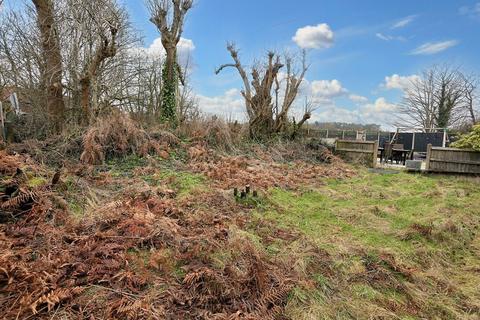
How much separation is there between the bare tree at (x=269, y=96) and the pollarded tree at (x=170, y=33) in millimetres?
2934

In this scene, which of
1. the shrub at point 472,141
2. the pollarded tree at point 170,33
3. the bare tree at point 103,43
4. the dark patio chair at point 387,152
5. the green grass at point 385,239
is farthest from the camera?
the dark patio chair at point 387,152

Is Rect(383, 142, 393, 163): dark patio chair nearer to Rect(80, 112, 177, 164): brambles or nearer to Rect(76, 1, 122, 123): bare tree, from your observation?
Rect(80, 112, 177, 164): brambles

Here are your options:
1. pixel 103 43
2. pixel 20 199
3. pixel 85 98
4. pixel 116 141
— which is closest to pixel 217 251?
pixel 20 199

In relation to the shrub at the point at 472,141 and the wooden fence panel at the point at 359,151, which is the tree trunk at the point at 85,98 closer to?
the wooden fence panel at the point at 359,151

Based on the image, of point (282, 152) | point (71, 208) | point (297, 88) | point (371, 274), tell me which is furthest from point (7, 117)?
point (297, 88)

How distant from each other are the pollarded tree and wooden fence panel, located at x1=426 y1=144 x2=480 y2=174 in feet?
26.9

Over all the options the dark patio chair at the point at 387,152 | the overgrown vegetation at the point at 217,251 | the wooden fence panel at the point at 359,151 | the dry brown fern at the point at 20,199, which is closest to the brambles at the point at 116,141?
the overgrown vegetation at the point at 217,251

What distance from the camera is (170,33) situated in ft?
33.1

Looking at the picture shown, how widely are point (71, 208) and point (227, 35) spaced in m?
10.9

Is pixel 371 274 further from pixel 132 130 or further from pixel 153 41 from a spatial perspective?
pixel 153 41

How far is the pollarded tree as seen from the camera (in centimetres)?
995

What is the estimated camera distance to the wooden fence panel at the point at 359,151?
34.8ft

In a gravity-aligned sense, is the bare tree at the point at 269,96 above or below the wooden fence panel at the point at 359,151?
above

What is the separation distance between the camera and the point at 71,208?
147 inches
